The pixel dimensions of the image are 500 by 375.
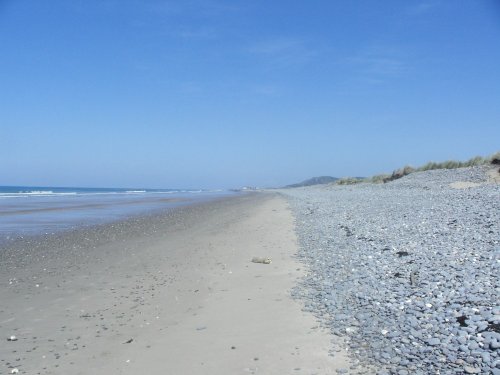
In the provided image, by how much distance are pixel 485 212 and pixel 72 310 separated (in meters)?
10.5

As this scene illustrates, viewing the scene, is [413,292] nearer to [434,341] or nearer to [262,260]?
[434,341]

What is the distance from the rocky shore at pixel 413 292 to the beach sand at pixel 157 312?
1.41ft

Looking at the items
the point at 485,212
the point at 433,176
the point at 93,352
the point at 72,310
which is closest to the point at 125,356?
the point at 93,352

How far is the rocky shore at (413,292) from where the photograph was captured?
403cm

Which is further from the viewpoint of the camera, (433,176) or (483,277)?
(433,176)

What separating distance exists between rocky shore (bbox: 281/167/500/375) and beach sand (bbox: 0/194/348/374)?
431 millimetres

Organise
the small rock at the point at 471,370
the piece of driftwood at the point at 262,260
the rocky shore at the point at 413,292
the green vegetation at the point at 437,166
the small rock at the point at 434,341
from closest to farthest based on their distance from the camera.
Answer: the small rock at the point at 471,370
the rocky shore at the point at 413,292
the small rock at the point at 434,341
the piece of driftwood at the point at 262,260
the green vegetation at the point at 437,166

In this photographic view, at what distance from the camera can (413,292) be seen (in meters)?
5.62

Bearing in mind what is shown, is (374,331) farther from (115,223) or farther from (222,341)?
(115,223)

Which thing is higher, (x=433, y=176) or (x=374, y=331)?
(x=433, y=176)

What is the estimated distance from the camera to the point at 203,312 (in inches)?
241

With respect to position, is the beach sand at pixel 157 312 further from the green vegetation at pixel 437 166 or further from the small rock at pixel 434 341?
the green vegetation at pixel 437 166

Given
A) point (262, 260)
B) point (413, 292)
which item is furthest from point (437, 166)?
point (413, 292)

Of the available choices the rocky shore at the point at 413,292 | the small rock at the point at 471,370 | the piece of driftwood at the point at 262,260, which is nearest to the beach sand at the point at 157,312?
the piece of driftwood at the point at 262,260
